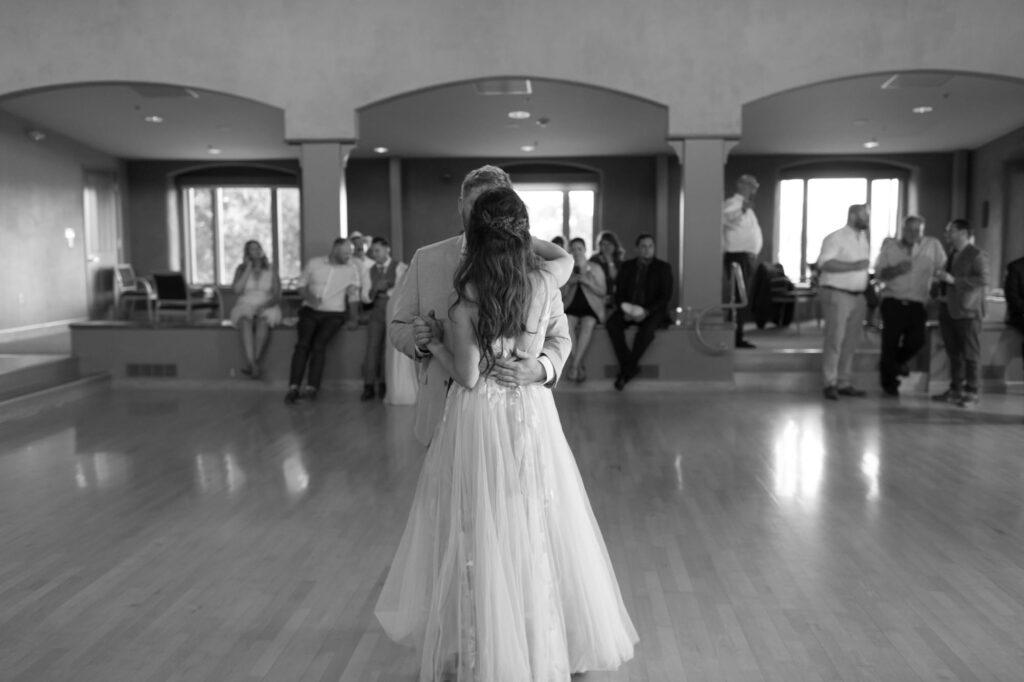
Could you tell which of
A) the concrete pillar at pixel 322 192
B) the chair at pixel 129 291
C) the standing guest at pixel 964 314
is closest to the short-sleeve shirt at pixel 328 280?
the concrete pillar at pixel 322 192

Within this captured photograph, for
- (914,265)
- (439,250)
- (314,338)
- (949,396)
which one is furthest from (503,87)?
(439,250)

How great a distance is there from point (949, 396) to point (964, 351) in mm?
375

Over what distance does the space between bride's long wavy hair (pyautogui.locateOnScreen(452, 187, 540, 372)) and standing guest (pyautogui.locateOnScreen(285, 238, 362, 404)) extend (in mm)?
5833

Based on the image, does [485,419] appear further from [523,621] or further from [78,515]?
[78,515]

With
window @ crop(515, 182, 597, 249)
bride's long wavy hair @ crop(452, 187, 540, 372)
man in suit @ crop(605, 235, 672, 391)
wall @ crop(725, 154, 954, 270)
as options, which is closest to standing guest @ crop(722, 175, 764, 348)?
man in suit @ crop(605, 235, 672, 391)

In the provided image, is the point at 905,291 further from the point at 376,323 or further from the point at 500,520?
the point at 500,520

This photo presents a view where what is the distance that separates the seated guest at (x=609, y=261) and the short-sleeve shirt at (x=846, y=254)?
180 cm

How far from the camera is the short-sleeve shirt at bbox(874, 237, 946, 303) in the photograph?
7.92m

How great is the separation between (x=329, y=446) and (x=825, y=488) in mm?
2960

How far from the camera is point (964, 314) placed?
7398 millimetres

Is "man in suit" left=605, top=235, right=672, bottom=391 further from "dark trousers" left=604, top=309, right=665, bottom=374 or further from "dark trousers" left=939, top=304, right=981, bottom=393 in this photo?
"dark trousers" left=939, top=304, right=981, bottom=393

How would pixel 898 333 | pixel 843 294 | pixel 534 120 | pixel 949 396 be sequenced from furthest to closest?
pixel 534 120 < pixel 898 333 < pixel 843 294 < pixel 949 396

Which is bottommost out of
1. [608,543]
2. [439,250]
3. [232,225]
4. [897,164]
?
[608,543]

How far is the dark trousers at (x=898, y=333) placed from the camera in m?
7.96
